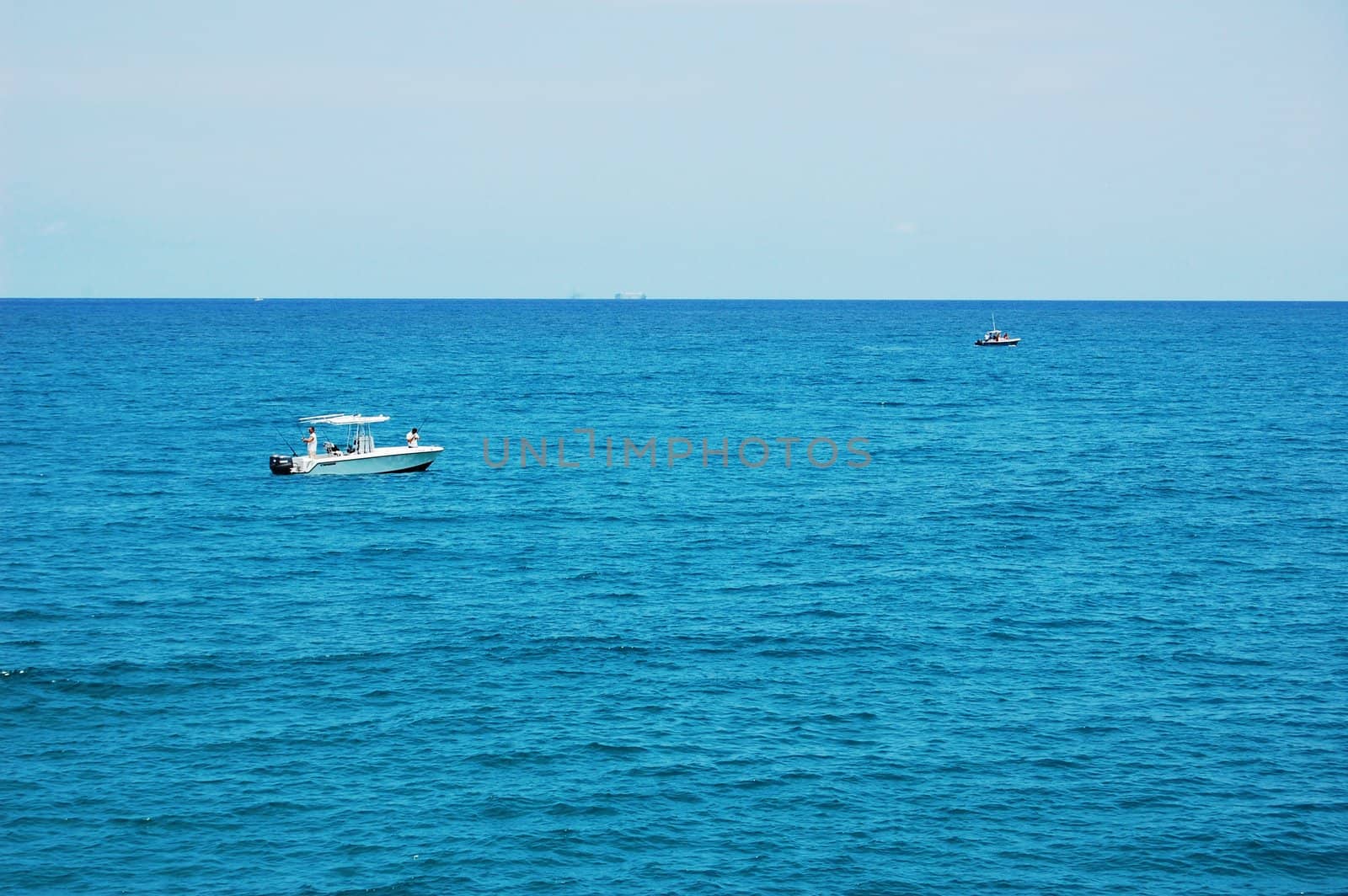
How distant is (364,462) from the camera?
8369 cm

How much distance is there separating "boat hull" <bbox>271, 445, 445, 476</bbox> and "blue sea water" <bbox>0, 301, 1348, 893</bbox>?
1.05 metres

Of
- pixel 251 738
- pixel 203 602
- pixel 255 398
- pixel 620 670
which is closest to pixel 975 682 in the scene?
pixel 620 670

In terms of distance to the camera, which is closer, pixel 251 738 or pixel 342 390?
pixel 251 738

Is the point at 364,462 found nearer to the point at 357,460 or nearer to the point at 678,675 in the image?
the point at 357,460

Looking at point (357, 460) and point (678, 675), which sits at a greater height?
point (357, 460)

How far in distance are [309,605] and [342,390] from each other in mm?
85211

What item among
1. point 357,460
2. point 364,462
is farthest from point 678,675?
point 364,462

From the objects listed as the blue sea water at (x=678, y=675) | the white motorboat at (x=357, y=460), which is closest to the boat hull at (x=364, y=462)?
the white motorboat at (x=357, y=460)

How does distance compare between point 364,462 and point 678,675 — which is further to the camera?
point 364,462

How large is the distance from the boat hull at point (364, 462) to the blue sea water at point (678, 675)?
3.44 feet

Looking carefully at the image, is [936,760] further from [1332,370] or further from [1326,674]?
[1332,370]

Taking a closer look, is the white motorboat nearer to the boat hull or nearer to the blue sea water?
the boat hull

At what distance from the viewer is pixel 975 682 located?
42281 mm

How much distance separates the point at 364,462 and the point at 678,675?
4644cm
